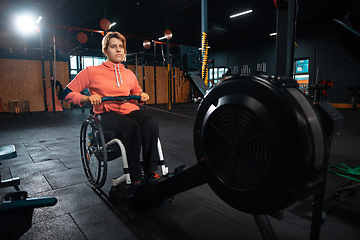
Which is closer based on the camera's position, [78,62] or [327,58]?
[78,62]

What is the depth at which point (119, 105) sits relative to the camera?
5.38 ft

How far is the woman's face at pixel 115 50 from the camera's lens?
1.66m

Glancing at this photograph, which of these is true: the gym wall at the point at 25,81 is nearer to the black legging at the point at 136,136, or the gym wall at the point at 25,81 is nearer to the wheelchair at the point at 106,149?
the wheelchair at the point at 106,149

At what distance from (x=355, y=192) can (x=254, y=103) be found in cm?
134

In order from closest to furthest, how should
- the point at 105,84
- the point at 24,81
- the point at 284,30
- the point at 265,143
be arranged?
the point at 265,143, the point at 284,30, the point at 105,84, the point at 24,81

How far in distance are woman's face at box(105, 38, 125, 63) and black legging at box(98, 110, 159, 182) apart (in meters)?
0.44

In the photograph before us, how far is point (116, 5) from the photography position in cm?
806

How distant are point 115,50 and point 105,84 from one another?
275 mm

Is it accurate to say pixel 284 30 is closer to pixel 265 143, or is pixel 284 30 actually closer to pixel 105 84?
pixel 265 143

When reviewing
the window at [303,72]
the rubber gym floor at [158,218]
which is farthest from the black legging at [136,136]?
→ the window at [303,72]

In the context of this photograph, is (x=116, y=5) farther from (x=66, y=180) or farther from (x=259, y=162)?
(x=259, y=162)

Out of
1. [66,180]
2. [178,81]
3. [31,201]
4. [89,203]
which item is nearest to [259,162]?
[31,201]

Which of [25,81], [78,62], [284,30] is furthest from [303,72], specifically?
[25,81]

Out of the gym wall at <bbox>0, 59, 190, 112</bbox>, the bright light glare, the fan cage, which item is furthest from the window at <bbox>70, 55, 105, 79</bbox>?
the fan cage
